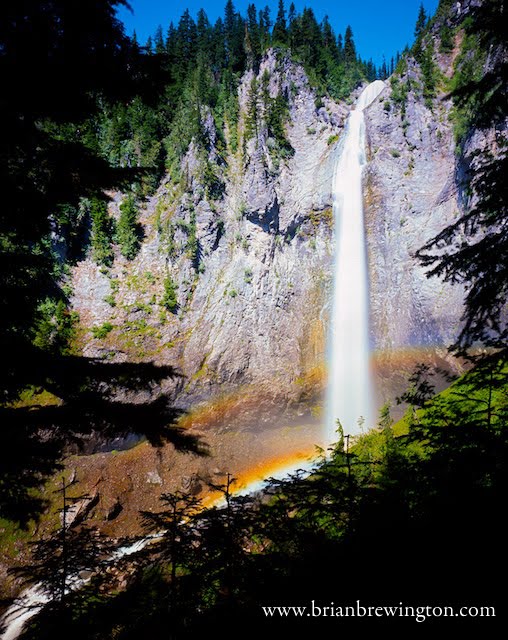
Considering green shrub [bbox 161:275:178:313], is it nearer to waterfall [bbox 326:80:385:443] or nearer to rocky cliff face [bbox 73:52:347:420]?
rocky cliff face [bbox 73:52:347:420]

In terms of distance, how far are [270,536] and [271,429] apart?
18092 millimetres

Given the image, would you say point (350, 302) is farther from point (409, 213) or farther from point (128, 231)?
point (128, 231)

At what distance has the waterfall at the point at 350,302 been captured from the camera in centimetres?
2175

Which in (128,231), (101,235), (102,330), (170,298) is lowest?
(102,330)

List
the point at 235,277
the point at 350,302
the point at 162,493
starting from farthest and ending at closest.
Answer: the point at 235,277
the point at 350,302
the point at 162,493

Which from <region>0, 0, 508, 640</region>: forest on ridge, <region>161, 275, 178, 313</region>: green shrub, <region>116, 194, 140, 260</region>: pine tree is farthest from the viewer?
<region>116, 194, 140, 260</region>: pine tree

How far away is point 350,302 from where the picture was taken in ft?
80.6

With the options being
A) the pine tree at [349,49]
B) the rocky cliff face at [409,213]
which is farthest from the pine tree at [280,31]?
the rocky cliff face at [409,213]

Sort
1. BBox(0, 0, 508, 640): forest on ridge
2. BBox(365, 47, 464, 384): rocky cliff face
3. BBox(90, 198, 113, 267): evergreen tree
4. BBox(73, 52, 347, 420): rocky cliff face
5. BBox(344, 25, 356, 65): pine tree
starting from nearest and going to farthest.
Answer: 1. BBox(0, 0, 508, 640): forest on ridge
2. BBox(365, 47, 464, 384): rocky cliff face
3. BBox(73, 52, 347, 420): rocky cliff face
4. BBox(90, 198, 113, 267): evergreen tree
5. BBox(344, 25, 356, 65): pine tree

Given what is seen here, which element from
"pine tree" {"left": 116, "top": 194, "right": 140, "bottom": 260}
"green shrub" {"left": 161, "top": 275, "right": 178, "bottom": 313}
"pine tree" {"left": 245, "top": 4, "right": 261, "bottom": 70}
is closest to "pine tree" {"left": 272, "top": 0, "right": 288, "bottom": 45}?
"pine tree" {"left": 245, "top": 4, "right": 261, "bottom": 70}

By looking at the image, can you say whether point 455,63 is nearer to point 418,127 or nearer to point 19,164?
point 418,127

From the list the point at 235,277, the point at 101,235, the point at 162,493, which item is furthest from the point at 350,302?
the point at 101,235

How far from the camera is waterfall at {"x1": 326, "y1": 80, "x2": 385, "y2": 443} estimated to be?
21750 millimetres

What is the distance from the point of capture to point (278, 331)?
2534cm
